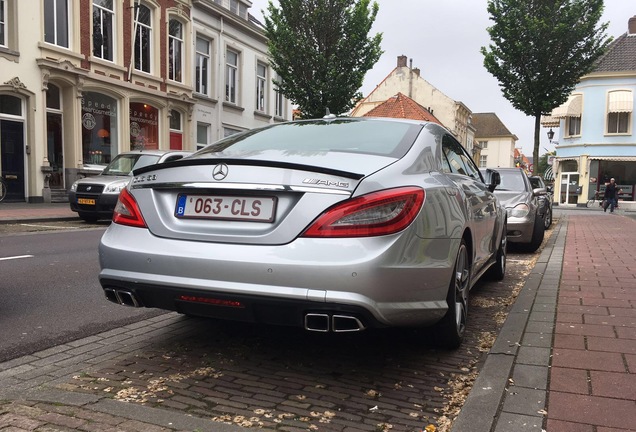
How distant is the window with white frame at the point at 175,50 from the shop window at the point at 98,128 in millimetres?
3969

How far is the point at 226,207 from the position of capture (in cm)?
296

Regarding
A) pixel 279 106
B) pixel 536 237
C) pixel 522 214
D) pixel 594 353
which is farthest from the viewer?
pixel 279 106

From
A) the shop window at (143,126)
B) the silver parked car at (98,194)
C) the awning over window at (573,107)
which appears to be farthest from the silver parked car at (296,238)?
the awning over window at (573,107)

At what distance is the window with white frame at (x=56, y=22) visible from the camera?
1775 centimetres

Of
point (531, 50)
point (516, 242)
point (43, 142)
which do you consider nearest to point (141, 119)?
point (43, 142)

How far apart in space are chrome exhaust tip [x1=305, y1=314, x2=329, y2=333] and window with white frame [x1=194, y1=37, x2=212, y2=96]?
24.3m

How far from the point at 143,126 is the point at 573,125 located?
2941 centimetres

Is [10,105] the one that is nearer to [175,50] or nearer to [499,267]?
[175,50]

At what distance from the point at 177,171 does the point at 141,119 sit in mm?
20622

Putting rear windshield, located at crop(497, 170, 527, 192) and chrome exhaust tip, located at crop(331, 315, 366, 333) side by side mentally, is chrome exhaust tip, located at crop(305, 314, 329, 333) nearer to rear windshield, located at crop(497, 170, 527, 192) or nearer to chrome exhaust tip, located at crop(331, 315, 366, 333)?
chrome exhaust tip, located at crop(331, 315, 366, 333)

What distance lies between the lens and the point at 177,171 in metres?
3.15

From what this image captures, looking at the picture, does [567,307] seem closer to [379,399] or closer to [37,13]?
[379,399]

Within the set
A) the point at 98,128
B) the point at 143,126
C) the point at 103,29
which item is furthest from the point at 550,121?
the point at 98,128

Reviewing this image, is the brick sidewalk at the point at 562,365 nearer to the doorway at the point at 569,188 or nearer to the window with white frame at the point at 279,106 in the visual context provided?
the window with white frame at the point at 279,106
